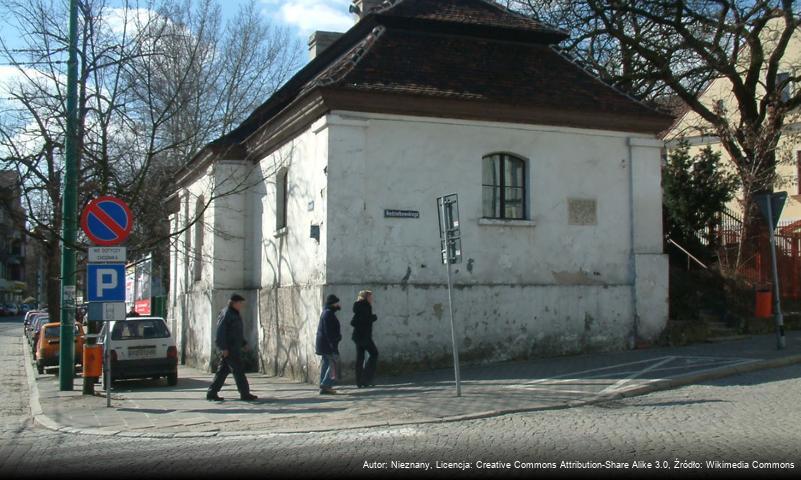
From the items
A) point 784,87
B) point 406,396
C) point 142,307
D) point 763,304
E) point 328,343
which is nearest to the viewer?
point 406,396

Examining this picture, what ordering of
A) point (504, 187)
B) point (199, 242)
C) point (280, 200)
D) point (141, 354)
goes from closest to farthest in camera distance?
point (504, 187)
point (141, 354)
point (280, 200)
point (199, 242)

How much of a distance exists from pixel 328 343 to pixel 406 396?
167 centimetres

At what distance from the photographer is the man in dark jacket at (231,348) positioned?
12.8 metres

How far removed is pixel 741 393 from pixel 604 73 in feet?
44.6

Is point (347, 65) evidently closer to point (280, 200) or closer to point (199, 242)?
point (280, 200)

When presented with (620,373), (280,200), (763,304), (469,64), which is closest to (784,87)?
(763,304)

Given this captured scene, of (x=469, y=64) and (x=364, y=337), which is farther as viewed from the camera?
(x=469, y=64)

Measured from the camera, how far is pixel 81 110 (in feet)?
53.0

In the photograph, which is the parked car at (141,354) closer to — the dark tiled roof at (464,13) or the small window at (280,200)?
the small window at (280,200)

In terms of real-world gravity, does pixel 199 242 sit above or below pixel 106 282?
above

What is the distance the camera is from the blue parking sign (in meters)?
12.7

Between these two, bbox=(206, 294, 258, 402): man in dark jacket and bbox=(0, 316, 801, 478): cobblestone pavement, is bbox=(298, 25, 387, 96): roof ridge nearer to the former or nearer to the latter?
bbox=(206, 294, 258, 402): man in dark jacket

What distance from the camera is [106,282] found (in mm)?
12789

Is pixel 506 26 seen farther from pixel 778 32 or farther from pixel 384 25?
pixel 778 32
